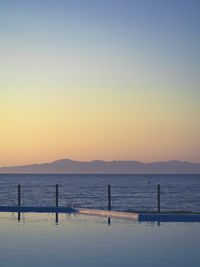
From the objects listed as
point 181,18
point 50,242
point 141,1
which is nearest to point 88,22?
point 141,1

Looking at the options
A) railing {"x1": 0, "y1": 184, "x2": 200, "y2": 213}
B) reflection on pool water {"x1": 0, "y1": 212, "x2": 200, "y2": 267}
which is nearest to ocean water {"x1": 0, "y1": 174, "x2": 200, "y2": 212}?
railing {"x1": 0, "y1": 184, "x2": 200, "y2": 213}

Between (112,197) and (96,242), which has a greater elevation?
(96,242)

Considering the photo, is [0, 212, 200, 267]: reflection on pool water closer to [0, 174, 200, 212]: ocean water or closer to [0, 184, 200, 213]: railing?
[0, 174, 200, 212]: ocean water

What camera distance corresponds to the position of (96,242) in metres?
7.95

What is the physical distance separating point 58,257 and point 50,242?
1.41 metres

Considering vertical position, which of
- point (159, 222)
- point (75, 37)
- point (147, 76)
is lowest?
point (159, 222)

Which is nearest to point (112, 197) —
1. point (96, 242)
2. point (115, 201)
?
point (115, 201)

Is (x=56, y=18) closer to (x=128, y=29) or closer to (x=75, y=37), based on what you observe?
(x=75, y=37)

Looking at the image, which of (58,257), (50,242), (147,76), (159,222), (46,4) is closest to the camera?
(58,257)

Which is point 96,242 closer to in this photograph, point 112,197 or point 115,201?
point 115,201

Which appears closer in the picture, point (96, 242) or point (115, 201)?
point (96, 242)

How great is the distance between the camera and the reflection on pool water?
20.7ft

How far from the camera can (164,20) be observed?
49.8 feet

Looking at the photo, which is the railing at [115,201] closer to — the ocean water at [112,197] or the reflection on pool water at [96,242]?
the ocean water at [112,197]
